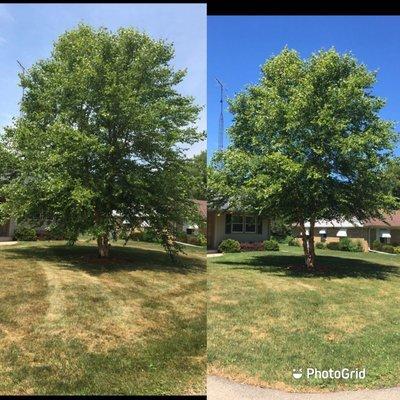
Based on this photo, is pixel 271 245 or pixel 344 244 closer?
pixel 271 245

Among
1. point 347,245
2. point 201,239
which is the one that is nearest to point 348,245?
point 347,245

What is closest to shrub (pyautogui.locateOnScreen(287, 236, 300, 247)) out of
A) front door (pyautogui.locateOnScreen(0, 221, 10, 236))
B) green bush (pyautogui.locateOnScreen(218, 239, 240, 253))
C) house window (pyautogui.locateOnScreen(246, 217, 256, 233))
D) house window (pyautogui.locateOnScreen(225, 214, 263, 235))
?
house window (pyautogui.locateOnScreen(225, 214, 263, 235))

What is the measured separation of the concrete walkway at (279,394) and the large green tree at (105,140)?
9698 mm

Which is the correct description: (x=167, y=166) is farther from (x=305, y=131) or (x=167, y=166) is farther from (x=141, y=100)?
(x=305, y=131)

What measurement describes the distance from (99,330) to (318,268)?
9.76m

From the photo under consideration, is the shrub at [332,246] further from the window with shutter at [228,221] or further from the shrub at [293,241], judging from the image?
the window with shutter at [228,221]

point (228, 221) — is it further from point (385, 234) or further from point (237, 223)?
point (385, 234)

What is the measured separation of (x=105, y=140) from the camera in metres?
15.8

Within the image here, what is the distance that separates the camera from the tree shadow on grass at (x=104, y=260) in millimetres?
15531

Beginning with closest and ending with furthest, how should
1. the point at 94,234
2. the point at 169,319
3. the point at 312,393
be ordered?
1. the point at 312,393
2. the point at 169,319
3. the point at 94,234

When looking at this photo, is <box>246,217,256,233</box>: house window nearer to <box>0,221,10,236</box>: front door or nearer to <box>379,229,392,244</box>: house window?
<box>0,221,10,236</box>: front door

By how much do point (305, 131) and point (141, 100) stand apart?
6171mm

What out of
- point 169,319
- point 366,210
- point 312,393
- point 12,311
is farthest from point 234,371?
point 366,210

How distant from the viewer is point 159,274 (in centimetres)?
1474
